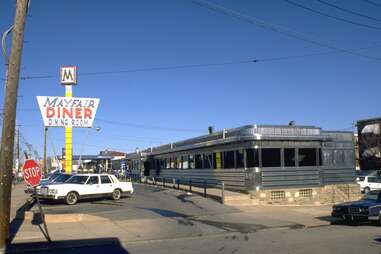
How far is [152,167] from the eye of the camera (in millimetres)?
47188

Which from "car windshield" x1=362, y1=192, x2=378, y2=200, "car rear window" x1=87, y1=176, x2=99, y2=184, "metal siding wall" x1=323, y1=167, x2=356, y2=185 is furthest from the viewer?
"metal siding wall" x1=323, y1=167, x2=356, y2=185

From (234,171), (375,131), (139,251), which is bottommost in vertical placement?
(139,251)

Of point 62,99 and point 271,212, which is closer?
point 271,212

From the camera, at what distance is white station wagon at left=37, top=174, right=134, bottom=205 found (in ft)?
80.8

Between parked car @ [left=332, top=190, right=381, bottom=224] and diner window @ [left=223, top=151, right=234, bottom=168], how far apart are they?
10.0 m

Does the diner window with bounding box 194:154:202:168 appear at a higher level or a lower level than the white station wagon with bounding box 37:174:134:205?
higher

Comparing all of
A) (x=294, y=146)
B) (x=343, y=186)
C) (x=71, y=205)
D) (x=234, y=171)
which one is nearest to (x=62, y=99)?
(x=71, y=205)

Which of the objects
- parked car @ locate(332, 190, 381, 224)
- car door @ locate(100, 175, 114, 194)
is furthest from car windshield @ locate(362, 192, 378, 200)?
car door @ locate(100, 175, 114, 194)

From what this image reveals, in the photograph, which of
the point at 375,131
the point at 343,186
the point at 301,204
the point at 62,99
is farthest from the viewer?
the point at 375,131

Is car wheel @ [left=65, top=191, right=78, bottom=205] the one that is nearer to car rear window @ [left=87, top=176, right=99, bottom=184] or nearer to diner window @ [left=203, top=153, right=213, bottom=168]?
car rear window @ [left=87, top=176, right=99, bottom=184]

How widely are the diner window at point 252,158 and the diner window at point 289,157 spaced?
192 centimetres

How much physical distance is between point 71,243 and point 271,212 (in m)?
10.6

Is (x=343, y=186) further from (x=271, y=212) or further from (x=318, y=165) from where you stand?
(x=271, y=212)

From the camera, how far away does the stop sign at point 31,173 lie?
46.1 ft
